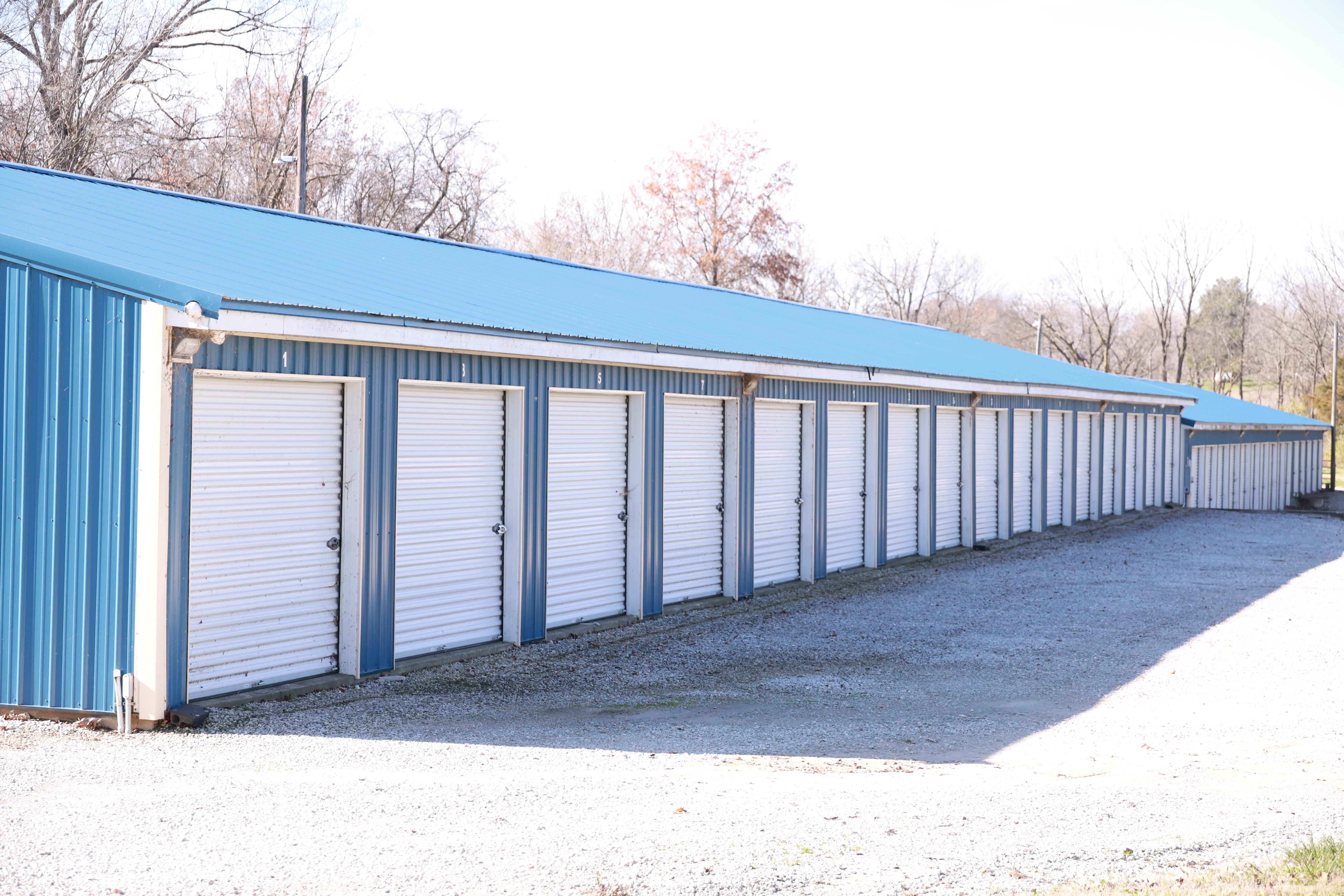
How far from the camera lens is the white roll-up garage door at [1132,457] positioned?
86.5ft

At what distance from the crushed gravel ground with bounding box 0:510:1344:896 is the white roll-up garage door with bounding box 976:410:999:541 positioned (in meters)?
7.67

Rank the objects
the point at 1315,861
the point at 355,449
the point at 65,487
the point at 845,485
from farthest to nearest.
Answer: the point at 845,485 < the point at 355,449 < the point at 65,487 < the point at 1315,861

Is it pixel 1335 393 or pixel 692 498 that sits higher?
pixel 1335 393

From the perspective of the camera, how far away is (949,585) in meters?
15.0

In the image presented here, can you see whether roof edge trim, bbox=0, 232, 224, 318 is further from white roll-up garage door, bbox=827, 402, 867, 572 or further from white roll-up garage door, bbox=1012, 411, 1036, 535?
white roll-up garage door, bbox=1012, 411, 1036, 535

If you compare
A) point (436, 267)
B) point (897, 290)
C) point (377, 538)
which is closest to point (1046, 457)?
point (436, 267)

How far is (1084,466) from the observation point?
947 inches

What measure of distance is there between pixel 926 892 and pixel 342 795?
3006 millimetres

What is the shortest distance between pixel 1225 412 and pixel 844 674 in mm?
30622

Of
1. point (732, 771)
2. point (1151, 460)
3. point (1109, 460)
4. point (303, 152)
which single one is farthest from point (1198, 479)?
point (732, 771)

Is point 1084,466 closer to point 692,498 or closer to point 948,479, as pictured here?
point 948,479

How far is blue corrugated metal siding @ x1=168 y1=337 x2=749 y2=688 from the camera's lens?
24.0 ft

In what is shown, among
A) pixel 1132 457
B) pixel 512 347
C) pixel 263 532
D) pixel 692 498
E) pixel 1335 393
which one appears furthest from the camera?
pixel 1335 393

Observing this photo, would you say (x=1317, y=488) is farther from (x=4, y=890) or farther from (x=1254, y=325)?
(x=4, y=890)
